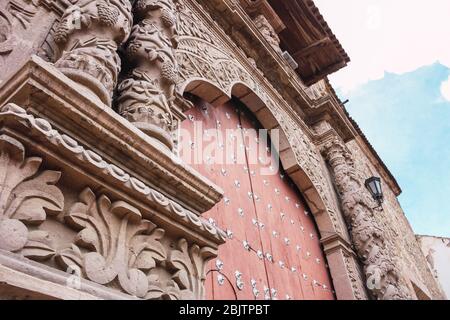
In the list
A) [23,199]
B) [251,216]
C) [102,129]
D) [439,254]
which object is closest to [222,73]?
[251,216]

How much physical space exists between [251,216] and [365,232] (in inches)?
70.8

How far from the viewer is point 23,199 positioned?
0.80 m

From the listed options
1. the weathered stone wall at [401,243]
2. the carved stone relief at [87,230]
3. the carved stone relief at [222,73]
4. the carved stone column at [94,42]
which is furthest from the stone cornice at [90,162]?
the weathered stone wall at [401,243]

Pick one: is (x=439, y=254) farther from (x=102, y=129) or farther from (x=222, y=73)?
(x=102, y=129)

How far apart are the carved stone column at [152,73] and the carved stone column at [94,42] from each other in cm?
11

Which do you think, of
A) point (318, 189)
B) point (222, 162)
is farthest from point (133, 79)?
point (318, 189)

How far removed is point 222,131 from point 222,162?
1.17 feet

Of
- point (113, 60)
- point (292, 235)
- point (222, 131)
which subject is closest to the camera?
point (113, 60)

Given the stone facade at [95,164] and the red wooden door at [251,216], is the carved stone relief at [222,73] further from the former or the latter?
the stone facade at [95,164]

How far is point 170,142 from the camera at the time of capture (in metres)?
1.34

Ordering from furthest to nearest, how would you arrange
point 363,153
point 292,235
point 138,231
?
point 363,153
point 292,235
point 138,231

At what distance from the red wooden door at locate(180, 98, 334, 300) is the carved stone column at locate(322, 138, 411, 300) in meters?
0.52

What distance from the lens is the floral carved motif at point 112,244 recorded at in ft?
2.79

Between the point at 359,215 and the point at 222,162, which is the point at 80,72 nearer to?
the point at 222,162
